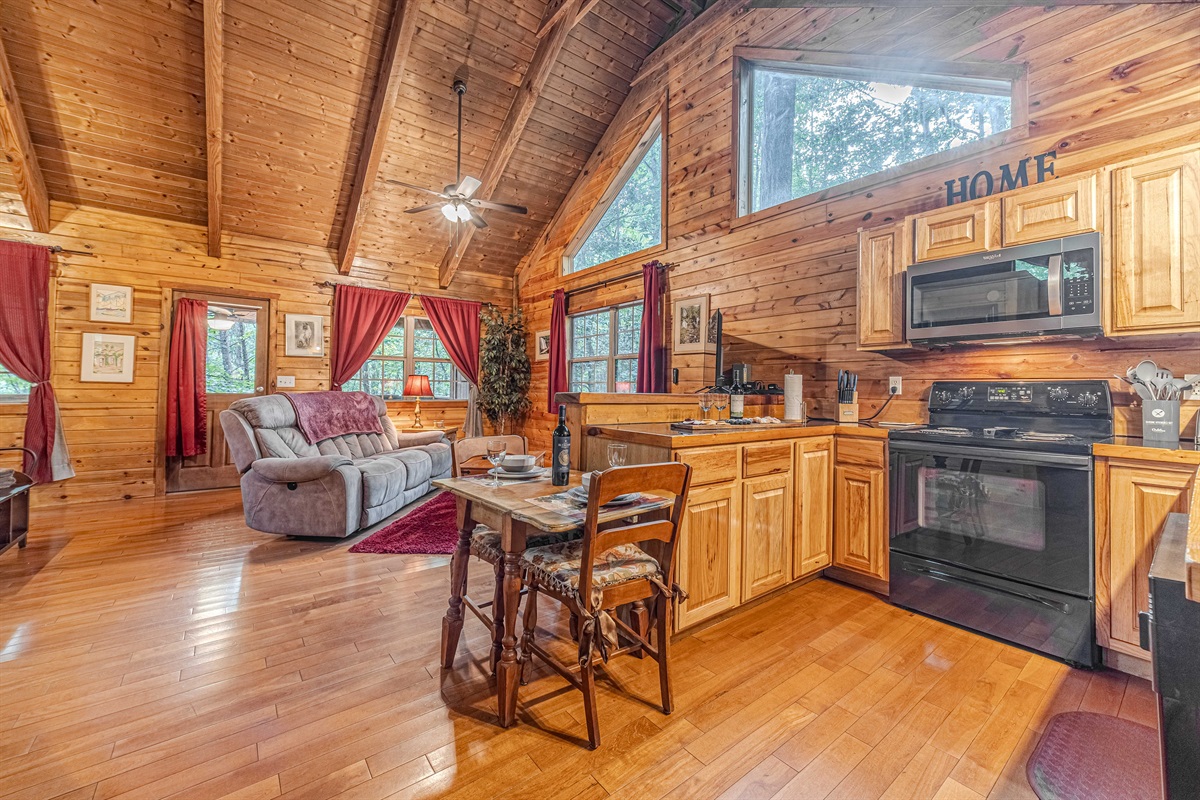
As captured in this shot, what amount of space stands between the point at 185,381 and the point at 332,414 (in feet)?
5.81

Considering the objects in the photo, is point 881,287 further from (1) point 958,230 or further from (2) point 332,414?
(2) point 332,414

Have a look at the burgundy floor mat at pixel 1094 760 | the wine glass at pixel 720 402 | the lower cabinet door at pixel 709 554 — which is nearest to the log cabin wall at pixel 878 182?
the wine glass at pixel 720 402

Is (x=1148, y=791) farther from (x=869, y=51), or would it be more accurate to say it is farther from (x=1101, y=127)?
Result: (x=869, y=51)

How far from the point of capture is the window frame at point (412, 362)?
6.48m

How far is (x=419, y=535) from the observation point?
376cm

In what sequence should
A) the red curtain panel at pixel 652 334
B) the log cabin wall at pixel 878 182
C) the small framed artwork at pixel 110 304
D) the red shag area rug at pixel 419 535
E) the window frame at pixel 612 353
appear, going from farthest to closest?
the window frame at pixel 612 353
the red curtain panel at pixel 652 334
the small framed artwork at pixel 110 304
the red shag area rug at pixel 419 535
the log cabin wall at pixel 878 182

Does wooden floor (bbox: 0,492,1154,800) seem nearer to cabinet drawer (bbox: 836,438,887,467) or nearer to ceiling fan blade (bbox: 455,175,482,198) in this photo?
cabinet drawer (bbox: 836,438,887,467)

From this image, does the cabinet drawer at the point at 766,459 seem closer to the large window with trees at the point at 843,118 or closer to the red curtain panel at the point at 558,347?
the large window with trees at the point at 843,118

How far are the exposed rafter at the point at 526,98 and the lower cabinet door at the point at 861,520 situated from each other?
415 centimetres

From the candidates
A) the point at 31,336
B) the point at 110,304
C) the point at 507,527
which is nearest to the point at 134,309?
the point at 110,304

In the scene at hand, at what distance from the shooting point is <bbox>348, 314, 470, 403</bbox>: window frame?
Answer: 648 cm

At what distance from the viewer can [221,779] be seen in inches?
56.1

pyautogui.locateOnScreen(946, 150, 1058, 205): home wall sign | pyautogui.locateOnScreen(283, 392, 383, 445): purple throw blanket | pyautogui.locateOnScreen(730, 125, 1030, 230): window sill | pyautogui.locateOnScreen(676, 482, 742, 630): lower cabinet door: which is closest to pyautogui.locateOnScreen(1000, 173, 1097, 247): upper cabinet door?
pyautogui.locateOnScreen(946, 150, 1058, 205): home wall sign

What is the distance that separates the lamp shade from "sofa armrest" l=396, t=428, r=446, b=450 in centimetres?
54
